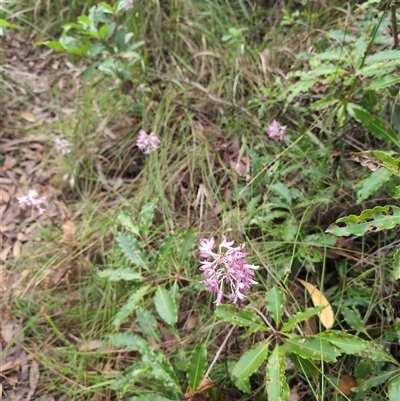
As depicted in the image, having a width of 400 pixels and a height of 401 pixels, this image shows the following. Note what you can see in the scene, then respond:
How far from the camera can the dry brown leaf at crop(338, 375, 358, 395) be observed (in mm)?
1557

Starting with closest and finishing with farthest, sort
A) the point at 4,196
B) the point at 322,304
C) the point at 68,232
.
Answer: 1. the point at 322,304
2. the point at 68,232
3. the point at 4,196

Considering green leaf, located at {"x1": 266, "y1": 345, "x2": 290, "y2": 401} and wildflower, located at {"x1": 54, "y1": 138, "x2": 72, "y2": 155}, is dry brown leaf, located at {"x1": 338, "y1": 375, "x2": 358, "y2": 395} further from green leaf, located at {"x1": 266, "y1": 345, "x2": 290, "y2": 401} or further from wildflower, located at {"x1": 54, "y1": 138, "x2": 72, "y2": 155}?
wildflower, located at {"x1": 54, "y1": 138, "x2": 72, "y2": 155}

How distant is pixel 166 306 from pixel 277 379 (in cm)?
50

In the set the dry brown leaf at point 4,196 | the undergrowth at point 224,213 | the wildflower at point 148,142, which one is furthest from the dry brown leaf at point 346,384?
the dry brown leaf at point 4,196

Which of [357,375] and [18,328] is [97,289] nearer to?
[18,328]

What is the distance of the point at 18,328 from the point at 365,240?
1569 millimetres

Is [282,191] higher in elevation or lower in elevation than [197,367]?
higher

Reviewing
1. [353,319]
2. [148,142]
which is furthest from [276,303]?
[148,142]

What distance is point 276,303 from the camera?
1433 millimetres

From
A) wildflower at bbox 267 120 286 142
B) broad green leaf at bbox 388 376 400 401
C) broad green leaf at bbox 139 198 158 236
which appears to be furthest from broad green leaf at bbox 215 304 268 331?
wildflower at bbox 267 120 286 142

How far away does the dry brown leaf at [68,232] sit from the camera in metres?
2.33

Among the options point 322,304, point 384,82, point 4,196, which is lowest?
point 4,196

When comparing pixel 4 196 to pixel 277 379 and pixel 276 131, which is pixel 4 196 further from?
pixel 277 379

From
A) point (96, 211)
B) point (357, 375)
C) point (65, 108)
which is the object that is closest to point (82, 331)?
point (96, 211)
